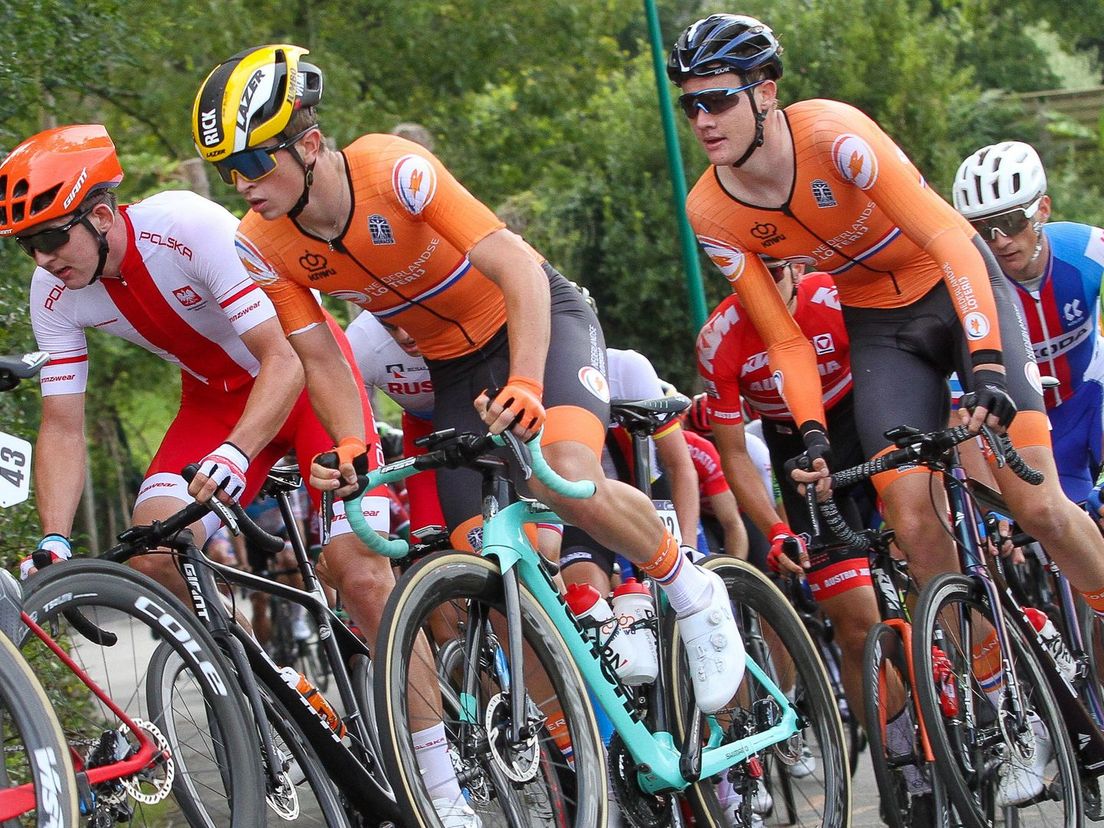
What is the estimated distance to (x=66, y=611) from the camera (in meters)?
3.67

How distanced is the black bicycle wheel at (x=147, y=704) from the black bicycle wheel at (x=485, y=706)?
50 centimetres

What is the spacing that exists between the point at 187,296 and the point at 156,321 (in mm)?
137

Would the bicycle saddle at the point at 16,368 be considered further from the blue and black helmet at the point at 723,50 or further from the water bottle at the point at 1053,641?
the water bottle at the point at 1053,641

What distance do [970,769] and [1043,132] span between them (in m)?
28.3

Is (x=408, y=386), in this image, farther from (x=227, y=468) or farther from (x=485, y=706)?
(x=485, y=706)

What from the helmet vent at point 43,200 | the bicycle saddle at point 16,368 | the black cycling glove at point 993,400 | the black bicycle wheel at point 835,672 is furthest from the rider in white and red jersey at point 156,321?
the black bicycle wheel at point 835,672

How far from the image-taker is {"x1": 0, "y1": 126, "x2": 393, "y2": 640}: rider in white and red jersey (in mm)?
4598

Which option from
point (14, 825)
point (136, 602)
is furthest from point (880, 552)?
point (14, 825)

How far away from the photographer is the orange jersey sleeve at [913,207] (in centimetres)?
480

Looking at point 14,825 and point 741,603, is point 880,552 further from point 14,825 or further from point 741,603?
point 14,825

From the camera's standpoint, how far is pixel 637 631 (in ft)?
15.6

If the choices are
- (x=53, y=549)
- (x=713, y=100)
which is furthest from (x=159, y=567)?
(x=713, y=100)

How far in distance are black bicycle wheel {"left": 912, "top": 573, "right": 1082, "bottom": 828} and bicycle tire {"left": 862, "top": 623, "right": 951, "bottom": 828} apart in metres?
0.15

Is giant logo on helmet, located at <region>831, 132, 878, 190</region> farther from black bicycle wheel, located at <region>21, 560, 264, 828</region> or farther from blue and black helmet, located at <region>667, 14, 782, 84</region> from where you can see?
black bicycle wheel, located at <region>21, 560, 264, 828</region>
